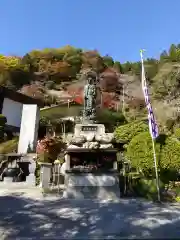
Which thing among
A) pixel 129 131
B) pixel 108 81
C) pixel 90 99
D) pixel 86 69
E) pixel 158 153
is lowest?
pixel 158 153

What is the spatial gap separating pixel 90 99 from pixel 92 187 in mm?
3825

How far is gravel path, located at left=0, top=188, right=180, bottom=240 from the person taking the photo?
4680 mm

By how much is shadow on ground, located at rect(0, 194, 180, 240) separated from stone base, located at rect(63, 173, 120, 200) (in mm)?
631

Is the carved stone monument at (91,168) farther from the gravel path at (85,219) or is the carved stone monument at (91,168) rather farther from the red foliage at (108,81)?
the red foliage at (108,81)

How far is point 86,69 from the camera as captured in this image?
34.2 m

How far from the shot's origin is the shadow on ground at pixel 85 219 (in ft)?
15.4

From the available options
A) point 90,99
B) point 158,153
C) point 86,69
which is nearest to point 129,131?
point 90,99

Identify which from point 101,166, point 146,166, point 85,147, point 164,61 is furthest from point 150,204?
point 164,61

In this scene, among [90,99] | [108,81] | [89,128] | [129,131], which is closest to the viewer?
[89,128]

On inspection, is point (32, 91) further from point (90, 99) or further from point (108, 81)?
point (90, 99)

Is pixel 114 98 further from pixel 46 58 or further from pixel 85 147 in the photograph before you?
pixel 85 147

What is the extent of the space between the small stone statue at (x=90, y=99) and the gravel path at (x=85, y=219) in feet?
12.7

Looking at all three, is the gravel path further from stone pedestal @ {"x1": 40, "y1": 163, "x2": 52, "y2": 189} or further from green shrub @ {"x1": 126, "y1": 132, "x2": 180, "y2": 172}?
stone pedestal @ {"x1": 40, "y1": 163, "x2": 52, "y2": 189}

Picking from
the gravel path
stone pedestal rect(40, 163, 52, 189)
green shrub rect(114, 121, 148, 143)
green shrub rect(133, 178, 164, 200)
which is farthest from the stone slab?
green shrub rect(114, 121, 148, 143)
